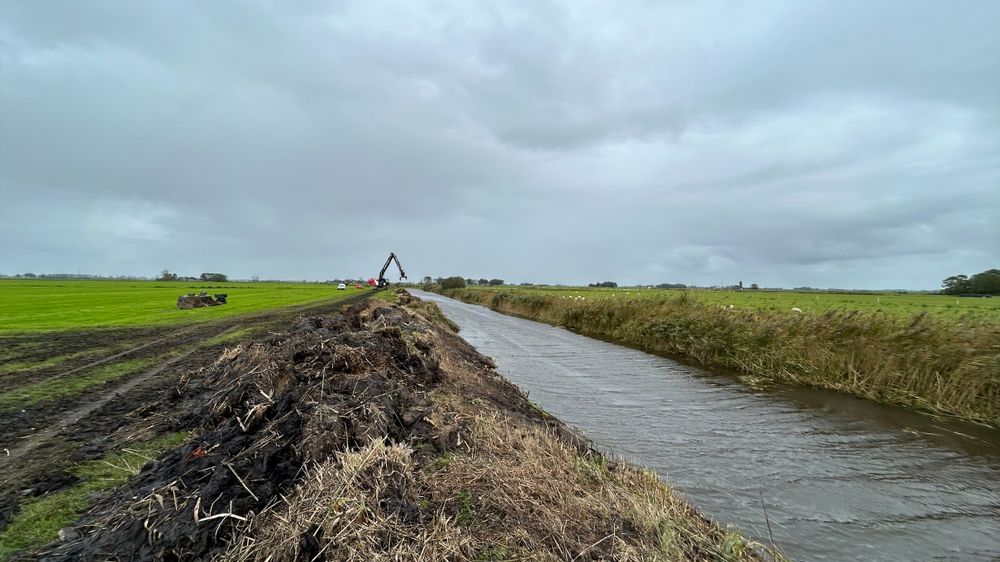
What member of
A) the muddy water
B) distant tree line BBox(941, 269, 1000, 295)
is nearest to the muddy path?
the muddy water

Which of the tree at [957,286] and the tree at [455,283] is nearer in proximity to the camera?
the tree at [957,286]

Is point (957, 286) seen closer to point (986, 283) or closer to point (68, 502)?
point (986, 283)

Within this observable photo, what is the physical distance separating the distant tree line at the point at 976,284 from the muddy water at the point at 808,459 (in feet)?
282

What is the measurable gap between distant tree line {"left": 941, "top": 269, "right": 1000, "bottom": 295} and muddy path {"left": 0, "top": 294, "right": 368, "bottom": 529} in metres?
99.4

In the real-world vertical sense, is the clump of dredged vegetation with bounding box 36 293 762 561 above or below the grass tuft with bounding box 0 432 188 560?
above

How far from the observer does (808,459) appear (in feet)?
25.9

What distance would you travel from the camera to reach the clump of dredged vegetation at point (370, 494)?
3150mm

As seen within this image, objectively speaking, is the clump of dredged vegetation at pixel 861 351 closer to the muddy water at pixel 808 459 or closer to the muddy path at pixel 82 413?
→ the muddy water at pixel 808 459

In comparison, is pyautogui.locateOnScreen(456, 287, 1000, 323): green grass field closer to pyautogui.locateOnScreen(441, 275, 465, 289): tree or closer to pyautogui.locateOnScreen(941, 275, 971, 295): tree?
pyautogui.locateOnScreen(941, 275, 971, 295): tree

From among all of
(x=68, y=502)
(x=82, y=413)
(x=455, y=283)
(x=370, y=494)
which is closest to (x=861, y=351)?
(x=370, y=494)

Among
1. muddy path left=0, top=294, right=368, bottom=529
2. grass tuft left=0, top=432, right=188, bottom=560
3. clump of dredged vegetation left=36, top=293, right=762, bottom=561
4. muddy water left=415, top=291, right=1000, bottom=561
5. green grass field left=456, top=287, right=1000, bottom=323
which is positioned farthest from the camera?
green grass field left=456, top=287, right=1000, bottom=323

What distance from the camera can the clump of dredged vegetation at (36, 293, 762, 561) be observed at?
3150 mm

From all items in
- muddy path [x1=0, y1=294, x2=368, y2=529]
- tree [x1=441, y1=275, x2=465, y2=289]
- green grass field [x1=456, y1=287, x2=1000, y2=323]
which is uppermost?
tree [x1=441, y1=275, x2=465, y2=289]

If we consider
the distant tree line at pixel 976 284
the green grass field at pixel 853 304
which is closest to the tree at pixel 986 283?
the distant tree line at pixel 976 284
